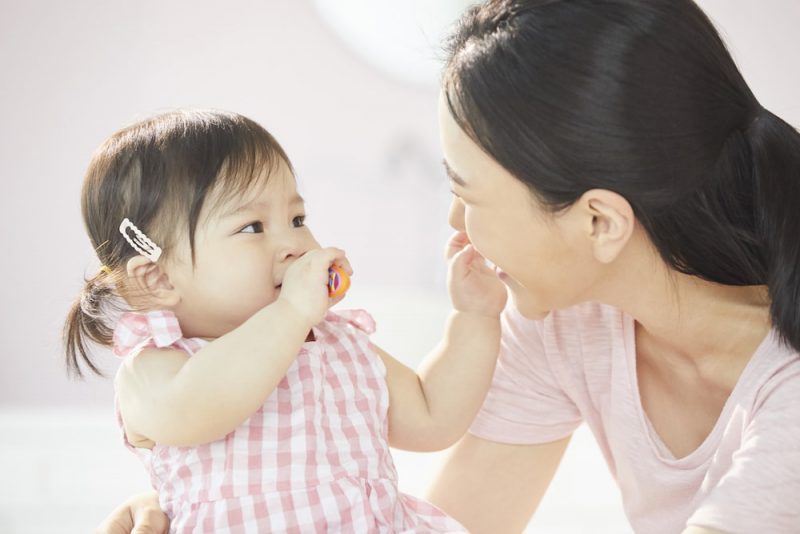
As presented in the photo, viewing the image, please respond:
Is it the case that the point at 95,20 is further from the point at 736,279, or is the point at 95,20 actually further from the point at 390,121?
the point at 736,279

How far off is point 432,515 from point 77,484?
1691 millimetres

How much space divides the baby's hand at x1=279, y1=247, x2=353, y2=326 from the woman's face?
7.4 inches

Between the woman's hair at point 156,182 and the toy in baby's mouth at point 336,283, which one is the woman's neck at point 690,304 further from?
the woman's hair at point 156,182

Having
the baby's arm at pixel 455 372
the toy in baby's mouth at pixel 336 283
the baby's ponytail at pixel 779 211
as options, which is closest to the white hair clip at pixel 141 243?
the toy in baby's mouth at pixel 336 283

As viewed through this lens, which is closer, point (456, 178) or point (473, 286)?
point (456, 178)

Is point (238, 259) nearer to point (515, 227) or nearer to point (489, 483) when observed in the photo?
point (515, 227)

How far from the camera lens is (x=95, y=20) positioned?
2730 mm

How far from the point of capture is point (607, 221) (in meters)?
1.08

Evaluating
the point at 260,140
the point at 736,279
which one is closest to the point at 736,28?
the point at 736,279

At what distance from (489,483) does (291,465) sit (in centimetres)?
44

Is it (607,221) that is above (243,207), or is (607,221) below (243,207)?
above

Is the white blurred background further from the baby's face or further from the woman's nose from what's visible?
the baby's face

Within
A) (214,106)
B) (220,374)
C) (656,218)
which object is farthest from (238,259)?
(214,106)

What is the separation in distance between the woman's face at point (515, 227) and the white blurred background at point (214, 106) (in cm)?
158
